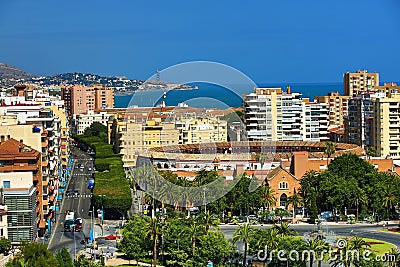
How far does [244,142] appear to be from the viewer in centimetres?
6081

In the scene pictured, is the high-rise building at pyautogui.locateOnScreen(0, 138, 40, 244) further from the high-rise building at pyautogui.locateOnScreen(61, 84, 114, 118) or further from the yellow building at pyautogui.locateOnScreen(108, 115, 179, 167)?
the high-rise building at pyautogui.locateOnScreen(61, 84, 114, 118)

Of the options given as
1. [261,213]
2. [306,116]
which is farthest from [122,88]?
[261,213]

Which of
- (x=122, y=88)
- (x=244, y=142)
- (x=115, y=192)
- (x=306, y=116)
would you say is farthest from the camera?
(x=122, y=88)

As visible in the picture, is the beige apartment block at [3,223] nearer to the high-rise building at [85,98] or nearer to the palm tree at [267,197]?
the palm tree at [267,197]

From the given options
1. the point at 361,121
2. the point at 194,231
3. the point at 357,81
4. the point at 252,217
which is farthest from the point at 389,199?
the point at 357,81

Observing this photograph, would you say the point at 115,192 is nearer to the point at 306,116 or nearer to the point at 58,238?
the point at 58,238

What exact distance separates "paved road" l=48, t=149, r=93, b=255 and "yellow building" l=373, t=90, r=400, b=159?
2085 centimetres

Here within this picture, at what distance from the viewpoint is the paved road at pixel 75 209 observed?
36688 millimetres

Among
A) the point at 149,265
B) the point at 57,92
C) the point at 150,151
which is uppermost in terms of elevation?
the point at 57,92

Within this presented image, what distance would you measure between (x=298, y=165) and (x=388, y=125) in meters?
18.6

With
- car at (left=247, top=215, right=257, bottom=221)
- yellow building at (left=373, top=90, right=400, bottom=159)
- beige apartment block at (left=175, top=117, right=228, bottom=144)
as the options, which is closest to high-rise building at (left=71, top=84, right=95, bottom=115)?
beige apartment block at (left=175, top=117, right=228, bottom=144)

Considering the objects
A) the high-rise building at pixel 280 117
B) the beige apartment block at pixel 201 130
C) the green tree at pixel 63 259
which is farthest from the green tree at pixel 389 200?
the high-rise building at pixel 280 117

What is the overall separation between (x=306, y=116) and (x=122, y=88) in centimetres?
11444

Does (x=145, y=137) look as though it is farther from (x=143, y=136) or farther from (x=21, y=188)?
(x=21, y=188)
